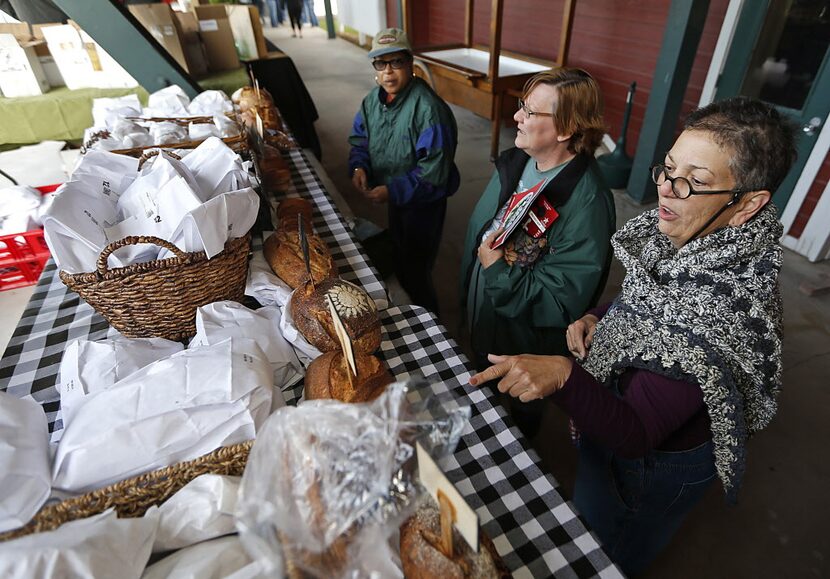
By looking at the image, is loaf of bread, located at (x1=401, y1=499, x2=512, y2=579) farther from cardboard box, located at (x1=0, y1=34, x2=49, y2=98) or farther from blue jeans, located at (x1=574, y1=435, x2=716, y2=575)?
cardboard box, located at (x1=0, y1=34, x2=49, y2=98)

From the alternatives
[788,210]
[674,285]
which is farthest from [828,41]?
[674,285]

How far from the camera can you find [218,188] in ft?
4.45

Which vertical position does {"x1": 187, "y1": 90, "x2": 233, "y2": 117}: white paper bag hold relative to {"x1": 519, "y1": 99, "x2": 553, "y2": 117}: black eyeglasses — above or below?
below

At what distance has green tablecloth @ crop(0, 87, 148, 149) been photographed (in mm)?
3023

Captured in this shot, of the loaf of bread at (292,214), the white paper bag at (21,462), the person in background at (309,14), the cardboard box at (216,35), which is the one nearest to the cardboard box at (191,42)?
the cardboard box at (216,35)

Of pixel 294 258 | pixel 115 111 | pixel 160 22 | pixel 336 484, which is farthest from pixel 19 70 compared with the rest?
pixel 336 484

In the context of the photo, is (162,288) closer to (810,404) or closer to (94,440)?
(94,440)

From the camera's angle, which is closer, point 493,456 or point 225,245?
point 493,456

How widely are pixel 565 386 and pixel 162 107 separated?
2431mm

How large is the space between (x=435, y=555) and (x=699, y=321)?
2.08ft

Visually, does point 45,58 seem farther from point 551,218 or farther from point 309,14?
point 309,14

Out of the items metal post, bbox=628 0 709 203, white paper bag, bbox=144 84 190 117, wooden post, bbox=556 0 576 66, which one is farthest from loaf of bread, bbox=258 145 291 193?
wooden post, bbox=556 0 576 66

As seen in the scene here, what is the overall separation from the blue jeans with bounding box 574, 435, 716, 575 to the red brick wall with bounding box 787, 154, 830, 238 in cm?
305

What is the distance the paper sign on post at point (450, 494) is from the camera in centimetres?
55
